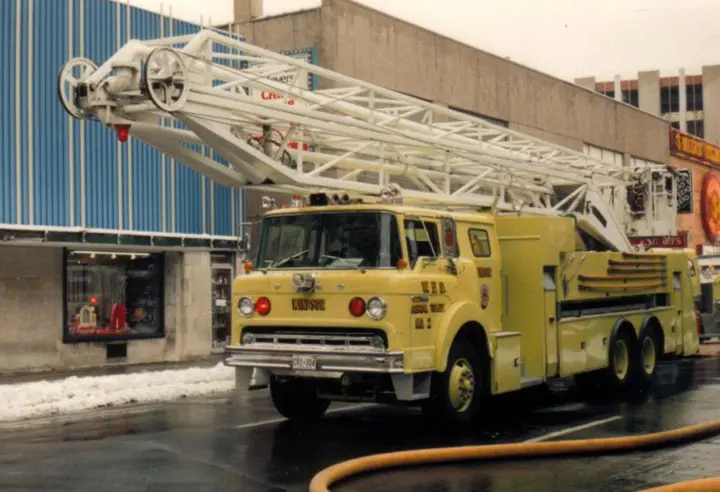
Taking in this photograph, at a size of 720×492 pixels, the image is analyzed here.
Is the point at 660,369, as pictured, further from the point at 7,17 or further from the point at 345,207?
the point at 7,17

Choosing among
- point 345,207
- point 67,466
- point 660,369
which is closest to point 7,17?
point 345,207

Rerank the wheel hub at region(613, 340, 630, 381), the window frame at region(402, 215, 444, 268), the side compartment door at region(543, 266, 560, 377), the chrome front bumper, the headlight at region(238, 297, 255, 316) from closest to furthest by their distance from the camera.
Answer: the chrome front bumper < the window frame at region(402, 215, 444, 268) < the headlight at region(238, 297, 255, 316) < the side compartment door at region(543, 266, 560, 377) < the wheel hub at region(613, 340, 630, 381)

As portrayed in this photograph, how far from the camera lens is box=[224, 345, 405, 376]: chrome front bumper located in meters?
10.7

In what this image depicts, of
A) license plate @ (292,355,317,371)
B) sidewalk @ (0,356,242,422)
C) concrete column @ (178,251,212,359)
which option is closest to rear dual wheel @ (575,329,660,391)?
license plate @ (292,355,317,371)

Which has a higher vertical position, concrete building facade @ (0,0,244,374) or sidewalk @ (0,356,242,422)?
concrete building facade @ (0,0,244,374)

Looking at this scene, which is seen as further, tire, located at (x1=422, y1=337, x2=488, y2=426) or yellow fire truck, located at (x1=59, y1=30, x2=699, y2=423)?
tire, located at (x1=422, y1=337, x2=488, y2=426)

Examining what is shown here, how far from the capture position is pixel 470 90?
31531 mm

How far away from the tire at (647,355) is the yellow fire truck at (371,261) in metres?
0.05

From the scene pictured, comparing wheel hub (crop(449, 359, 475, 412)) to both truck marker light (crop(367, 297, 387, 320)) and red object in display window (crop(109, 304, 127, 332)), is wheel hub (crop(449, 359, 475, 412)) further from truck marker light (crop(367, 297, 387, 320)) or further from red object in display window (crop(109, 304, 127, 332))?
red object in display window (crop(109, 304, 127, 332))

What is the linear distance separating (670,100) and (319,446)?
327ft

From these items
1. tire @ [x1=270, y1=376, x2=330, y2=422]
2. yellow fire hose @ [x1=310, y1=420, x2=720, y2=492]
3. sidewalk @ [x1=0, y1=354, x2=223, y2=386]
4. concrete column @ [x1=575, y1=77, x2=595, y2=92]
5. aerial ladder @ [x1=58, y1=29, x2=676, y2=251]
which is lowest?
sidewalk @ [x1=0, y1=354, x2=223, y2=386]

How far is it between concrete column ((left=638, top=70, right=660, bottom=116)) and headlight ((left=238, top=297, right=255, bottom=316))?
3860 inches

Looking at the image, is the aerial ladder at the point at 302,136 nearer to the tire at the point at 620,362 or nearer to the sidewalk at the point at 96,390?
the tire at the point at 620,362

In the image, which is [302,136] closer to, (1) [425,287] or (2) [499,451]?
(1) [425,287]
